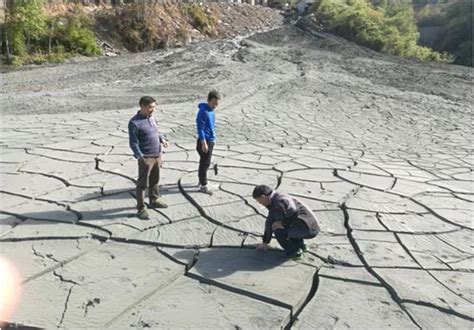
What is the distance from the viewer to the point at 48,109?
367 inches

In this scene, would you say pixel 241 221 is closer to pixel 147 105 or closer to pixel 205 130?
pixel 205 130

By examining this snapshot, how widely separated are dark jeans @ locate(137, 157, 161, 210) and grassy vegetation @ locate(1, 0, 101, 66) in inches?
533

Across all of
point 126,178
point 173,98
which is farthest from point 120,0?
point 126,178

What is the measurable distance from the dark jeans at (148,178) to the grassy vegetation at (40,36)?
1353 centimetres

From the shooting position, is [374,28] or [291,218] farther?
[374,28]

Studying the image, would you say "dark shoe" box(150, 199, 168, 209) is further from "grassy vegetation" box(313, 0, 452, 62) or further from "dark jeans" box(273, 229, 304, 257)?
"grassy vegetation" box(313, 0, 452, 62)

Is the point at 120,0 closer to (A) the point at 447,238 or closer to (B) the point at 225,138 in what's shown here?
(B) the point at 225,138

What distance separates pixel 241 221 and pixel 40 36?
1588cm

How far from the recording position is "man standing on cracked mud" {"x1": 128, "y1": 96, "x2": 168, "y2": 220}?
12.3 feet

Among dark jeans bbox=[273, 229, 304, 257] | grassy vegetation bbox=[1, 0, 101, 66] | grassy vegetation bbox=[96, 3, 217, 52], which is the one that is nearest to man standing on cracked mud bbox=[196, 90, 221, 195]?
dark jeans bbox=[273, 229, 304, 257]

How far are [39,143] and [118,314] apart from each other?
449 cm

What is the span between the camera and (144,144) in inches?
151

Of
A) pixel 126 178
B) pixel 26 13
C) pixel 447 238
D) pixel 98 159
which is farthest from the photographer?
pixel 26 13

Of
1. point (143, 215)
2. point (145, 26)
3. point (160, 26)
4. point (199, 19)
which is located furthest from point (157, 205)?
point (199, 19)
